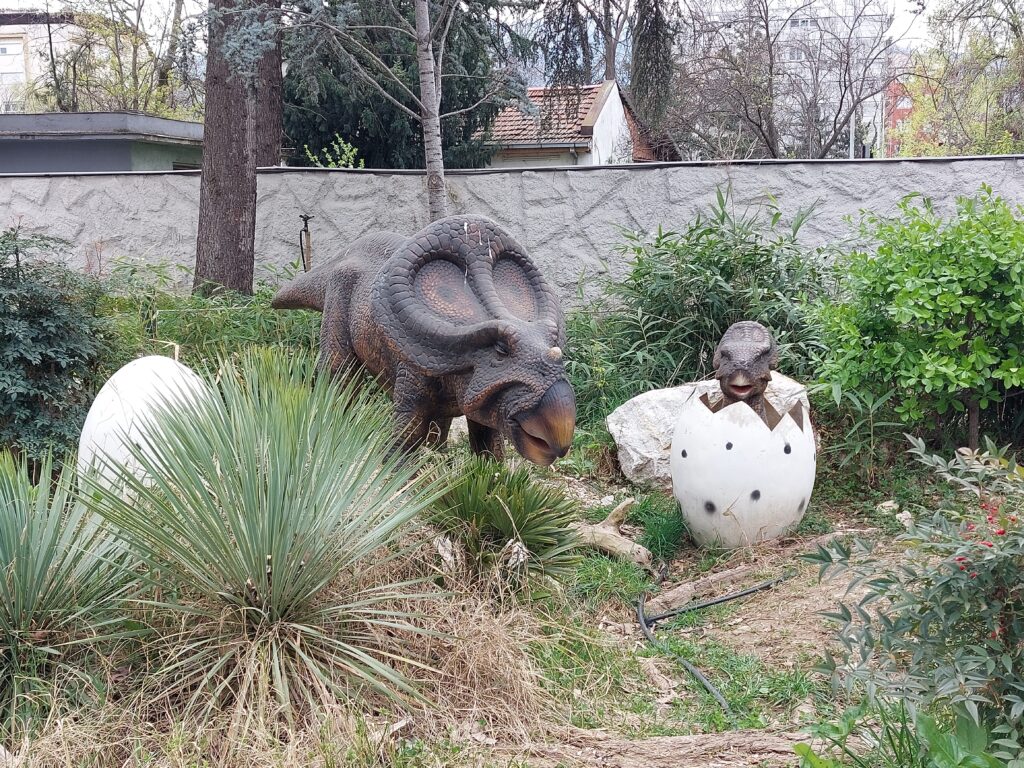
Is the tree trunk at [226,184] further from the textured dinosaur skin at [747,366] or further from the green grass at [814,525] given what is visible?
the green grass at [814,525]

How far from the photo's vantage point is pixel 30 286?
213 inches

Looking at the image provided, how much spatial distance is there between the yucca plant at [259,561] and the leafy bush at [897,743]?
1.30 meters

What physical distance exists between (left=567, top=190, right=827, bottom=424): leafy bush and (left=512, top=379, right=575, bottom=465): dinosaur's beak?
3286 millimetres

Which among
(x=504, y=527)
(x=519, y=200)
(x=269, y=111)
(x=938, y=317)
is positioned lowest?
(x=504, y=527)

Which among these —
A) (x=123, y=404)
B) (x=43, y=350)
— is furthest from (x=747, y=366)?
(x=43, y=350)

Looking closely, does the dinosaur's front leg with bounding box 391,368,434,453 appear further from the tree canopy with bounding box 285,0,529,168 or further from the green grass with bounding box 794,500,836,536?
the tree canopy with bounding box 285,0,529,168

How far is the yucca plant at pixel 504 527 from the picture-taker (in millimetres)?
3906

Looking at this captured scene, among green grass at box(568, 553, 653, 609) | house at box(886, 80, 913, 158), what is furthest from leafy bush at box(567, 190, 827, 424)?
house at box(886, 80, 913, 158)

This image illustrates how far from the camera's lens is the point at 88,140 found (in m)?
14.6

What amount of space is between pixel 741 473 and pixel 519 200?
15.8 ft

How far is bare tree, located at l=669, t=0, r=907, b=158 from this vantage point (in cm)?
2012

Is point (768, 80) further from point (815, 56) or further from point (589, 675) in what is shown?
point (589, 675)

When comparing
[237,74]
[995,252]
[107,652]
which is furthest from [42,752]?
[237,74]

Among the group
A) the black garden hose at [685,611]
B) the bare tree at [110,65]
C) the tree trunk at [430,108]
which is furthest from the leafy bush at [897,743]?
the bare tree at [110,65]
